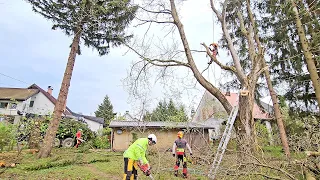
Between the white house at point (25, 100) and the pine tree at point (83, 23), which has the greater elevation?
the pine tree at point (83, 23)

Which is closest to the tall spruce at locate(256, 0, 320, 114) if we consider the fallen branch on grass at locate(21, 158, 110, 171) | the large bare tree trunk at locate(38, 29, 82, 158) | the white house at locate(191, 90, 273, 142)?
the white house at locate(191, 90, 273, 142)

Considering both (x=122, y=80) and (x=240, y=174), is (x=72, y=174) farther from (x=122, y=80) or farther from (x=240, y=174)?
(x=240, y=174)

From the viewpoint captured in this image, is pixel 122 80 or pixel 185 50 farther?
pixel 122 80

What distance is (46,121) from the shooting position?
14445 millimetres

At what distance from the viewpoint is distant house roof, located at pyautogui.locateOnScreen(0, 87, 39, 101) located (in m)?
25.8

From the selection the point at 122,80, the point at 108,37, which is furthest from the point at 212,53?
the point at 108,37

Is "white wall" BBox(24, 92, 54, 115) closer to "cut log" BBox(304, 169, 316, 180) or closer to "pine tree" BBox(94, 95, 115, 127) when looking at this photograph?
"pine tree" BBox(94, 95, 115, 127)

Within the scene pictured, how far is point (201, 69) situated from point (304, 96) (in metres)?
5.37

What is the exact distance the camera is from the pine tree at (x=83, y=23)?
9961 millimetres

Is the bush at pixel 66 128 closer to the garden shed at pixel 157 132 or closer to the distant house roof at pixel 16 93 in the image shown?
the garden shed at pixel 157 132

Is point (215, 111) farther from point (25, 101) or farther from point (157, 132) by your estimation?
point (25, 101)

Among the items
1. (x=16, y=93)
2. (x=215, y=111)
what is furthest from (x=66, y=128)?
(x=16, y=93)

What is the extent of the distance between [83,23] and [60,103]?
411 centimetres

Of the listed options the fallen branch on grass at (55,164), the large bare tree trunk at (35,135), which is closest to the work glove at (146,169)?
the fallen branch on grass at (55,164)
